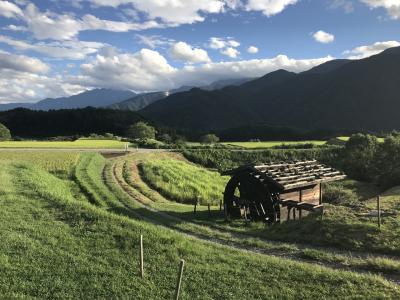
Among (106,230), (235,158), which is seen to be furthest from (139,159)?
(106,230)

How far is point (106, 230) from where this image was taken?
771 inches

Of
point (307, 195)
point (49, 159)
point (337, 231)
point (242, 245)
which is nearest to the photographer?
point (242, 245)

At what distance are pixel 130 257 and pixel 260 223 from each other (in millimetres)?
12248

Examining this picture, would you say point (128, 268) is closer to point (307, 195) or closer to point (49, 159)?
point (307, 195)

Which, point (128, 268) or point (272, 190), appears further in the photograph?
point (272, 190)

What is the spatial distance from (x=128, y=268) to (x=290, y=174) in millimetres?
17469

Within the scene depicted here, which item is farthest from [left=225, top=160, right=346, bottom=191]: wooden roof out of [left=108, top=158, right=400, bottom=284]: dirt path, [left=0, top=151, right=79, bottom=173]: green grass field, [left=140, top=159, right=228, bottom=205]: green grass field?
[left=0, top=151, right=79, bottom=173]: green grass field

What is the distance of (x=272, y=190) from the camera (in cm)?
2908

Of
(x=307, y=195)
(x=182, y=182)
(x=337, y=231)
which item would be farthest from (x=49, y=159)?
(x=337, y=231)

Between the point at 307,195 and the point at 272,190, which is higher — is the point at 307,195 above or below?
below

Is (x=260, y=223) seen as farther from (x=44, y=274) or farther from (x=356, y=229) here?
(x=44, y=274)

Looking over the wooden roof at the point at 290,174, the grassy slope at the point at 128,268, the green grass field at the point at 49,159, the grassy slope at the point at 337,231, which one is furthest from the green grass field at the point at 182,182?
the grassy slope at the point at 128,268

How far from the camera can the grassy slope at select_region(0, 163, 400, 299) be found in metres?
13.1

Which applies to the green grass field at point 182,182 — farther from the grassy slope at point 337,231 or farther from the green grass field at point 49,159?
the grassy slope at point 337,231
